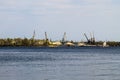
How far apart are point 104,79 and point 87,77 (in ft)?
9.41

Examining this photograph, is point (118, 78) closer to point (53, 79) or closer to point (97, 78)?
point (97, 78)

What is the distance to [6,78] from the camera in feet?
154

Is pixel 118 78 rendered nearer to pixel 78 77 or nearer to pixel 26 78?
pixel 78 77

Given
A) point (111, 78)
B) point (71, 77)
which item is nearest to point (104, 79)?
point (111, 78)

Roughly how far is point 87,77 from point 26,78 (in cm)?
624

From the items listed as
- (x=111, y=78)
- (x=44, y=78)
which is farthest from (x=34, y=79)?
(x=111, y=78)

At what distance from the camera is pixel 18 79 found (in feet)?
152

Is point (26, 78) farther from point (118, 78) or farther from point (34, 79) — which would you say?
point (118, 78)

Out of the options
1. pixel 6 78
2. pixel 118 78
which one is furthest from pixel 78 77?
pixel 6 78

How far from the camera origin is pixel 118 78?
4606 cm

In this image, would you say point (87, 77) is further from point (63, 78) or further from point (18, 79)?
point (18, 79)

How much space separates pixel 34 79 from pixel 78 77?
15.3 ft

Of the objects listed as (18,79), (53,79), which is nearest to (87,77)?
(53,79)

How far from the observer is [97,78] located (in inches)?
1831
